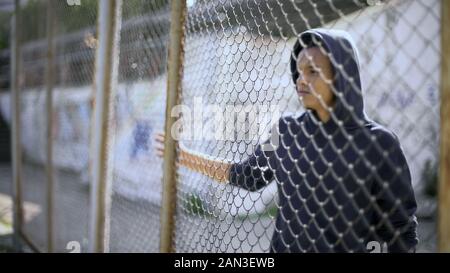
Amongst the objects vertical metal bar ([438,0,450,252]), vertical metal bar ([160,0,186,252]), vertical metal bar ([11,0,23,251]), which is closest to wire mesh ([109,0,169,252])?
vertical metal bar ([160,0,186,252])

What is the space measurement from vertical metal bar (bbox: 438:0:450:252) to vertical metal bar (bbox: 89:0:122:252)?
179 centimetres

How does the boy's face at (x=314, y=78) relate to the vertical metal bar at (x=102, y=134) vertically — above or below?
above

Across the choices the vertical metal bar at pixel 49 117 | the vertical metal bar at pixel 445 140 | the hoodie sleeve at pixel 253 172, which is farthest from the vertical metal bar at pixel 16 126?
the vertical metal bar at pixel 445 140

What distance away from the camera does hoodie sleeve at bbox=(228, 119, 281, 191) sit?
6.00ft

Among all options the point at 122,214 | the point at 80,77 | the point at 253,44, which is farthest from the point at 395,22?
the point at 80,77

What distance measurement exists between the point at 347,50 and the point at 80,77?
3.09 metres

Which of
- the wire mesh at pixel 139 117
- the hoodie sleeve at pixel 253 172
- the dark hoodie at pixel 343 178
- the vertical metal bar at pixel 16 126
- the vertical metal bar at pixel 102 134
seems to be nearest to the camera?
the dark hoodie at pixel 343 178

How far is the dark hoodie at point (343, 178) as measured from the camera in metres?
1.36

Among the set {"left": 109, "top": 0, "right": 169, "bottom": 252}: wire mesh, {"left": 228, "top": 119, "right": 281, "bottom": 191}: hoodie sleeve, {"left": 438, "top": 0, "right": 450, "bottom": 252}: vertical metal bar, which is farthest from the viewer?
{"left": 109, "top": 0, "right": 169, "bottom": 252}: wire mesh

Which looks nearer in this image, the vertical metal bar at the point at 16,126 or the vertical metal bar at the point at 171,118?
the vertical metal bar at the point at 171,118

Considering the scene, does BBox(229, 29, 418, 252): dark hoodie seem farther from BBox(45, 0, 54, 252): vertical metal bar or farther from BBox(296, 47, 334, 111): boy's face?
BBox(45, 0, 54, 252): vertical metal bar

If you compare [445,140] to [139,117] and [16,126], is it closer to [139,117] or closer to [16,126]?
[139,117]

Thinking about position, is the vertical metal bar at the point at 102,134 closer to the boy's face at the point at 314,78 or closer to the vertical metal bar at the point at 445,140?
the boy's face at the point at 314,78

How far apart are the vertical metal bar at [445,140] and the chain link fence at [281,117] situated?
0.03 metres
